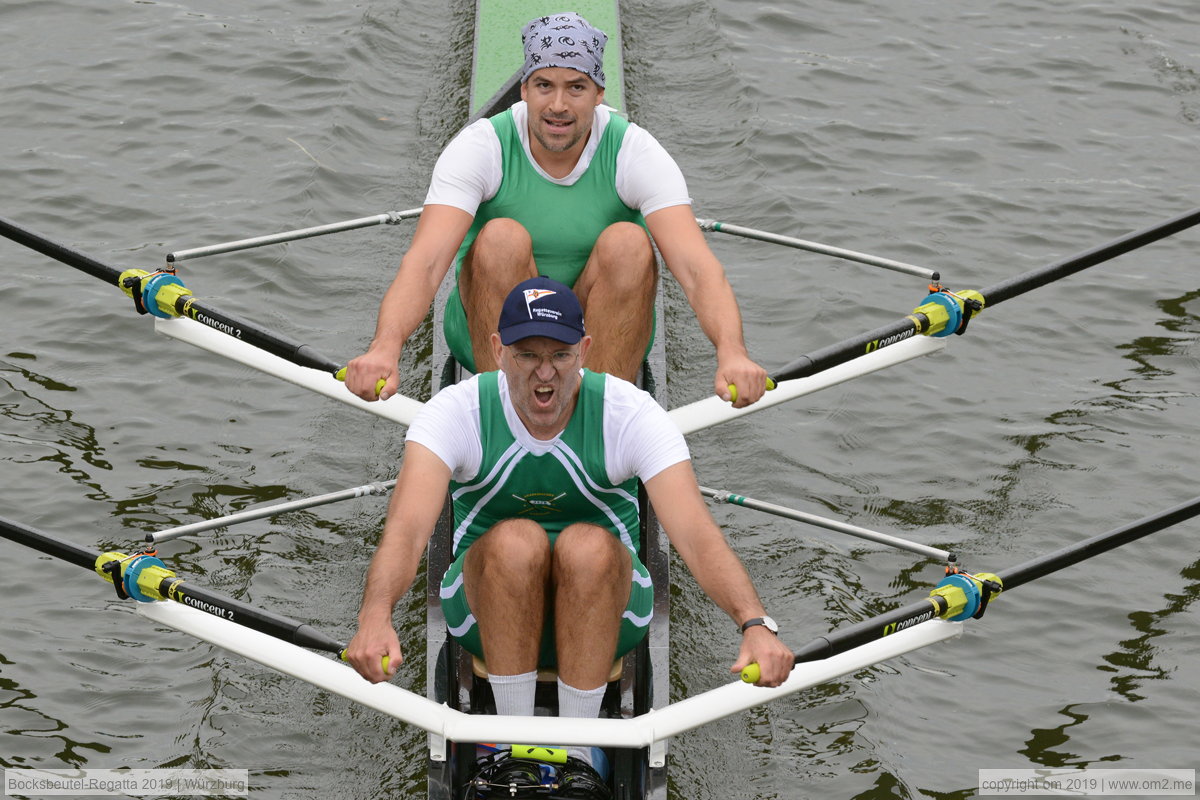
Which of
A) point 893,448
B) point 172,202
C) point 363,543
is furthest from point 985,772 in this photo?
point 172,202

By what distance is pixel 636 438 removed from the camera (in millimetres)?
3979

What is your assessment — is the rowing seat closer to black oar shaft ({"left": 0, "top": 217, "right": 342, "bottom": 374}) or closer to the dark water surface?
the dark water surface

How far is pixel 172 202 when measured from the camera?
781cm

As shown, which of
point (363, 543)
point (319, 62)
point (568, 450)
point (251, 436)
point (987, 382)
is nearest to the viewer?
point (568, 450)

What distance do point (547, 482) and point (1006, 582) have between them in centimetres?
148

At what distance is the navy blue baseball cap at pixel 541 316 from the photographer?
3818 mm

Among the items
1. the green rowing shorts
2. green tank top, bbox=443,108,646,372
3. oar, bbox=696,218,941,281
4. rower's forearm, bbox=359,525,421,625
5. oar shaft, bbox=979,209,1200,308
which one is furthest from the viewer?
oar, bbox=696,218,941,281

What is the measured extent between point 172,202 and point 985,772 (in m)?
4.99

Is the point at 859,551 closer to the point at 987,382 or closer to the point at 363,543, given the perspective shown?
the point at 987,382

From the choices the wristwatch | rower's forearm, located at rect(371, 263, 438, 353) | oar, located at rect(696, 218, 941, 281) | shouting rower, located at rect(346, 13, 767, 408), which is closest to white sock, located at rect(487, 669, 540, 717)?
the wristwatch

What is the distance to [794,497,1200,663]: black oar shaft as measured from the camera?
4.06m

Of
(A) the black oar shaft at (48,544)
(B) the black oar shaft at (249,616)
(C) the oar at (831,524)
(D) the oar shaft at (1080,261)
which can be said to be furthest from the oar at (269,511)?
(D) the oar shaft at (1080,261)

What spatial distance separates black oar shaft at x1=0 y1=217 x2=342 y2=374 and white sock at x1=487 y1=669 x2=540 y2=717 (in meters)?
1.34

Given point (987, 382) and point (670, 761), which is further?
point (987, 382)
